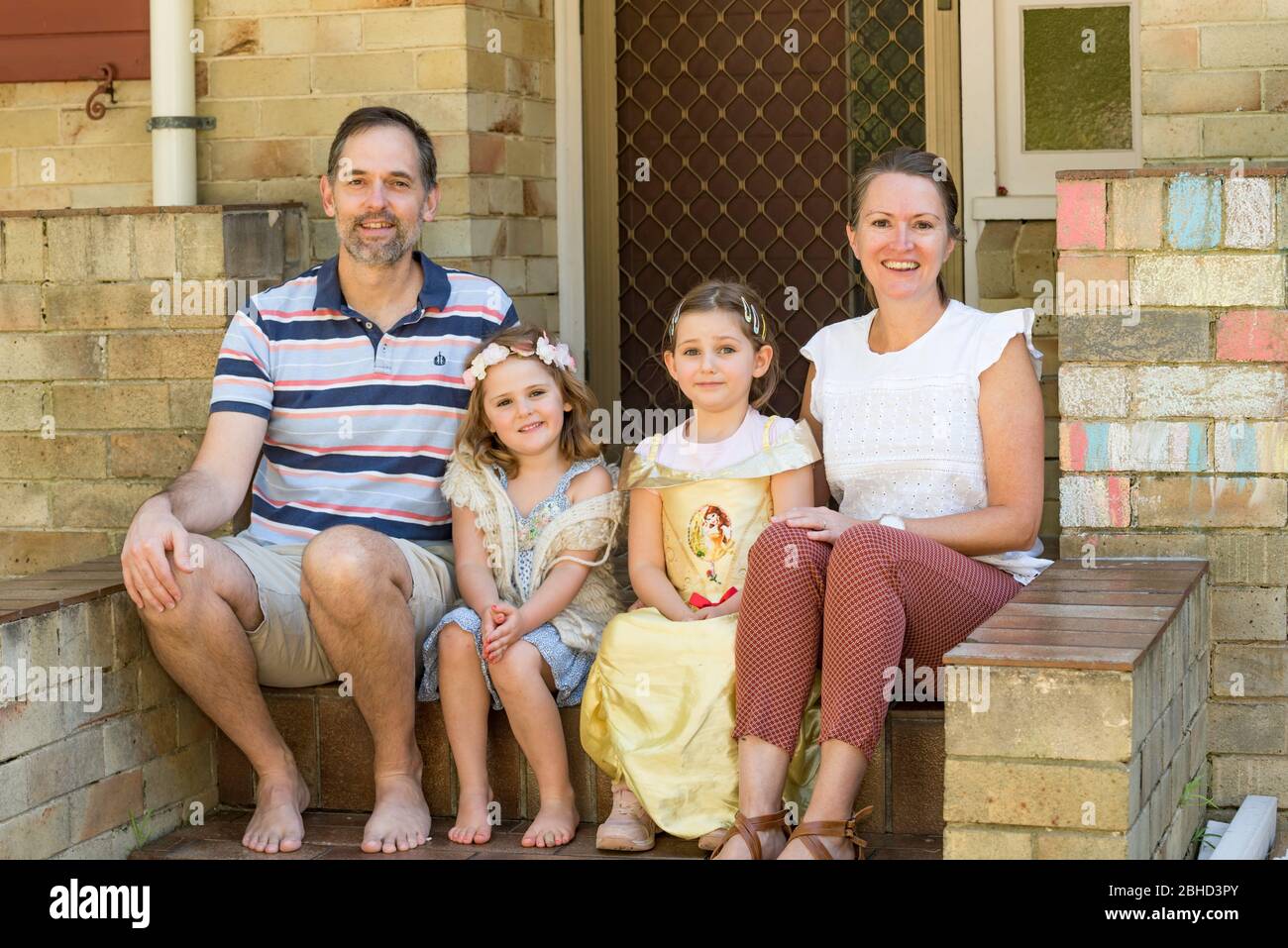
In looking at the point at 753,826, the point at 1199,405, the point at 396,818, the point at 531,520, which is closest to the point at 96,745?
the point at 396,818

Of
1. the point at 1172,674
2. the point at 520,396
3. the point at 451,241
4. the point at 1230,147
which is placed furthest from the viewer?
the point at 451,241

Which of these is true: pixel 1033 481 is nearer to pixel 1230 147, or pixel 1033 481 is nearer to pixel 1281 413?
pixel 1281 413

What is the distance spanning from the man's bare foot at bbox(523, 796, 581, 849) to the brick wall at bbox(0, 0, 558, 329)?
1759mm

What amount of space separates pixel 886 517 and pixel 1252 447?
2.61 feet

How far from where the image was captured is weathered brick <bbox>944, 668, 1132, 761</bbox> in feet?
8.89

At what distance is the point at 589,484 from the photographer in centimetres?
376

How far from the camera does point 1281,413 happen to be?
3572mm

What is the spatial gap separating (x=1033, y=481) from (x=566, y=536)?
0.95m

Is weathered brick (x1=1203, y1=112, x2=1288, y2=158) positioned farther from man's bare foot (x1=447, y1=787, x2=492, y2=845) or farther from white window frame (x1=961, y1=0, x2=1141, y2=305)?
man's bare foot (x1=447, y1=787, x2=492, y2=845)

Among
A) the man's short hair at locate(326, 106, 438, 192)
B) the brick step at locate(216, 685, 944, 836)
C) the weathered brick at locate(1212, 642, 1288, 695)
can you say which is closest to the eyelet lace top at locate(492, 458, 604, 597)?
the brick step at locate(216, 685, 944, 836)

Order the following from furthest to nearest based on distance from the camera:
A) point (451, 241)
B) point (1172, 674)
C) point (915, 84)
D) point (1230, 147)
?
point (915, 84) → point (451, 241) → point (1230, 147) → point (1172, 674)

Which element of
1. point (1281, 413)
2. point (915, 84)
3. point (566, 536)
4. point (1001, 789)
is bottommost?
point (1001, 789)

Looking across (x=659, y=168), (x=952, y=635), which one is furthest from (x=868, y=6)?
(x=952, y=635)

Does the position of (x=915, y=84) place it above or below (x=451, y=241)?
above
